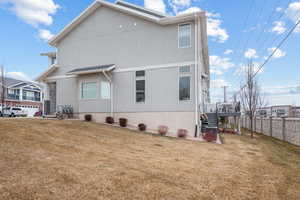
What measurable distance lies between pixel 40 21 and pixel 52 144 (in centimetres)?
1978

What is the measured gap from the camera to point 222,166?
251 inches

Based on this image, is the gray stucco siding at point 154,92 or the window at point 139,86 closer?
the gray stucco siding at point 154,92

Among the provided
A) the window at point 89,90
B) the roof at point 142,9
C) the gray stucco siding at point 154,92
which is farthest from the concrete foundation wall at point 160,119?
the roof at point 142,9

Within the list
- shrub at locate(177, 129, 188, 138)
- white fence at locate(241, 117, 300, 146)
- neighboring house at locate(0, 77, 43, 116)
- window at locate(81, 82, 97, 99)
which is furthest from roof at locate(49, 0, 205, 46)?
neighboring house at locate(0, 77, 43, 116)

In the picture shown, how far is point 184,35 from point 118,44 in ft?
16.4

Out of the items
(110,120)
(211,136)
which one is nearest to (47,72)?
(110,120)

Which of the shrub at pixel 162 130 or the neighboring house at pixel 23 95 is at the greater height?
the neighboring house at pixel 23 95

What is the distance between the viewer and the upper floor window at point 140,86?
45.8ft

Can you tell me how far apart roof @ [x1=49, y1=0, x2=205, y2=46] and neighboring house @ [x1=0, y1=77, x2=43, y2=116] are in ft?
81.8

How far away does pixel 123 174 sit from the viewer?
4793 millimetres

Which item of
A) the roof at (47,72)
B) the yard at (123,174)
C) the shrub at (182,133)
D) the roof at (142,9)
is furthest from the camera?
the roof at (47,72)

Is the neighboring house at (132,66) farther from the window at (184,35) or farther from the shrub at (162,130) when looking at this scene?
the shrub at (162,130)

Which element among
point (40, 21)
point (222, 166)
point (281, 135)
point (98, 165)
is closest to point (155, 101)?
point (222, 166)

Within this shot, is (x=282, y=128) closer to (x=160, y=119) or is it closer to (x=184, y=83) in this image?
(x=184, y=83)
